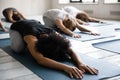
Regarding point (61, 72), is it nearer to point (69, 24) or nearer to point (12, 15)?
point (69, 24)

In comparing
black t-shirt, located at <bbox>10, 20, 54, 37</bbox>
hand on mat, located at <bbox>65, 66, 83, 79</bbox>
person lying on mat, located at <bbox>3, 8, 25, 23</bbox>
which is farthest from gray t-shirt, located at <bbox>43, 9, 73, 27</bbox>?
hand on mat, located at <bbox>65, 66, 83, 79</bbox>

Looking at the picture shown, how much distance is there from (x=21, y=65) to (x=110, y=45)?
1845 mm

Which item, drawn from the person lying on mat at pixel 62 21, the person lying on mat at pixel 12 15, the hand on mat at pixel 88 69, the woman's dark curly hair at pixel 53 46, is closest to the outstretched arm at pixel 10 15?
the person lying on mat at pixel 12 15

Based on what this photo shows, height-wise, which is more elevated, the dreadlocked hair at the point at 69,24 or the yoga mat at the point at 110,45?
the dreadlocked hair at the point at 69,24

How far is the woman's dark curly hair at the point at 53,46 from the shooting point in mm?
2422

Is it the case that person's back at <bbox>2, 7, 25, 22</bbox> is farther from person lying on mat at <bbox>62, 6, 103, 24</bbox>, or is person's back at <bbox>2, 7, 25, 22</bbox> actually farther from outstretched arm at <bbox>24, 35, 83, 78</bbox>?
outstretched arm at <bbox>24, 35, 83, 78</bbox>

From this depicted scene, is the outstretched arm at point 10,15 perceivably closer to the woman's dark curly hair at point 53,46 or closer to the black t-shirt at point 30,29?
the black t-shirt at point 30,29

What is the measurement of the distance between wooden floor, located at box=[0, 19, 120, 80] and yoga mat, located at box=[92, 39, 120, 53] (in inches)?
6.0

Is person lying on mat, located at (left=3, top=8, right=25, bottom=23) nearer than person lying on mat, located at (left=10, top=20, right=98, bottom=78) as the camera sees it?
No

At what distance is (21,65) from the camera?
2.69m

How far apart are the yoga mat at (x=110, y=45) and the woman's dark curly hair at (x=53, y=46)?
1.25 m

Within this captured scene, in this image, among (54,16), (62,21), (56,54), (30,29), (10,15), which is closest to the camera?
(56,54)

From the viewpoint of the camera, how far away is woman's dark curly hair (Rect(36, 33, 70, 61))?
242 centimetres

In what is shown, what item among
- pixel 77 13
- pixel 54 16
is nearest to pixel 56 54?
pixel 54 16
